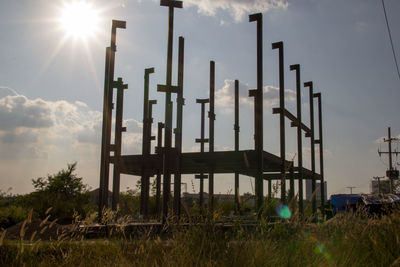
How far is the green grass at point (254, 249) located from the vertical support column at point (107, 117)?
18.1 ft

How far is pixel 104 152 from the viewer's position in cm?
1105

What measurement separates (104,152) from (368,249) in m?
7.85

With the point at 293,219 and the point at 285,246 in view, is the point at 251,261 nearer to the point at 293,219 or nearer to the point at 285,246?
the point at 285,246

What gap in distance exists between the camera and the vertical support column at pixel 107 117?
10828mm

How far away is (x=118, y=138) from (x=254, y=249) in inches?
368

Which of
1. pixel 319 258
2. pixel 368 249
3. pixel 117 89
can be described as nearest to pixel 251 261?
pixel 319 258

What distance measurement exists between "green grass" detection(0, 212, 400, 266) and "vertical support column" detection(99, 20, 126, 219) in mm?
5515

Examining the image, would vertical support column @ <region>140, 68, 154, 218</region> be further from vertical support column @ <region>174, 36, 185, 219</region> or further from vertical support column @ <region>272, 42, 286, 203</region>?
vertical support column @ <region>272, 42, 286, 203</region>

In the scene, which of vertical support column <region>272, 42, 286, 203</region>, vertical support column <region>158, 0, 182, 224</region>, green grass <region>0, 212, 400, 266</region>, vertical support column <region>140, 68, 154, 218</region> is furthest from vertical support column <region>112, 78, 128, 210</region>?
green grass <region>0, 212, 400, 266</region>

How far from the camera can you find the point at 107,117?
11.3 metres

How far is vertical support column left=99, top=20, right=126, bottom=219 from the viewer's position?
35.5ft

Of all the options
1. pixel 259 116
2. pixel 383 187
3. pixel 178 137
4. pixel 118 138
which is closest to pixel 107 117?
pixel 118 138

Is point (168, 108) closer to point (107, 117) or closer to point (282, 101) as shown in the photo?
point (107, 117)

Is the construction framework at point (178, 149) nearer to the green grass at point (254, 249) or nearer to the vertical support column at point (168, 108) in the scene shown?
the vertical support column at point (168, 108)
